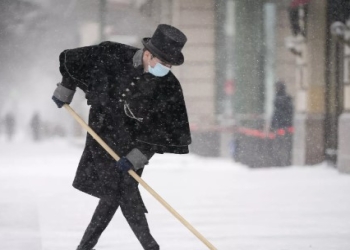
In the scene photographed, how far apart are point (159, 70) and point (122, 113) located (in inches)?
15.0

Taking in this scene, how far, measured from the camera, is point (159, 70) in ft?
16.9

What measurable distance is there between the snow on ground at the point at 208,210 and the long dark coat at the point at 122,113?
1.02 meters

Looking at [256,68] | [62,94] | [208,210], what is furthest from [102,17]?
[62,94]

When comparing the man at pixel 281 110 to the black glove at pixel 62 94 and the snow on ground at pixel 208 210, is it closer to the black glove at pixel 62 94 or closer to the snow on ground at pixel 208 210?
the snow on ground at pixel 208 210

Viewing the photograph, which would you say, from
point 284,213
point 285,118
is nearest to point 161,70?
point 284,213

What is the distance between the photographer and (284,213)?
8.33 meters

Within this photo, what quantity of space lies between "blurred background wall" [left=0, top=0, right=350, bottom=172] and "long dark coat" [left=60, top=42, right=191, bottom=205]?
27.0 ft

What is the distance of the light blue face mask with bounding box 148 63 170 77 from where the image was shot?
513 centimetres

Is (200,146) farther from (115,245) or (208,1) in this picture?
(115,245)

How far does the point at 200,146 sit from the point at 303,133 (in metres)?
4.09

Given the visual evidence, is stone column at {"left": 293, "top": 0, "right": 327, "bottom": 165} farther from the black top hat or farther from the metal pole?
the black top hat

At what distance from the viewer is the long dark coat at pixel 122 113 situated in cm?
526

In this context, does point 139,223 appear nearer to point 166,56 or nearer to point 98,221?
point 98,221

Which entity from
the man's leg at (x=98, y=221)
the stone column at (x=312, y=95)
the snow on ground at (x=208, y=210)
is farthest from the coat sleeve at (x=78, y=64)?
the stone column at (x=312, y=95)
